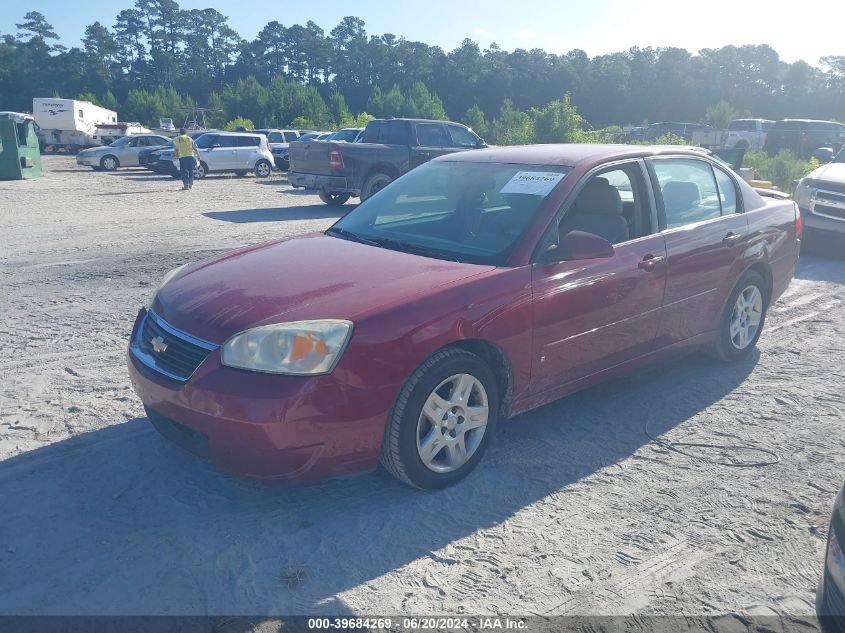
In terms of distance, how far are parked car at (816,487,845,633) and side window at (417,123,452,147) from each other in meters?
14.3

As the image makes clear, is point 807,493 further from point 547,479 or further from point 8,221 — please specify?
point 8,221

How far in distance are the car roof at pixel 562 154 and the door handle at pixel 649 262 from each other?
0.67 meters

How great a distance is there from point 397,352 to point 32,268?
7.04 metres

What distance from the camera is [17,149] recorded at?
70.9 ft

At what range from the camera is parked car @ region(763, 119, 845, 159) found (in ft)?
98.6

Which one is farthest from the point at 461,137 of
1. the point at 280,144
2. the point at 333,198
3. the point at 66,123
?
the point at 66,123

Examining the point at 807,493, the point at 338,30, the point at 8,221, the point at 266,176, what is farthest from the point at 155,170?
the point at 338,30

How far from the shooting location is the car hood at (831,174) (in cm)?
1071

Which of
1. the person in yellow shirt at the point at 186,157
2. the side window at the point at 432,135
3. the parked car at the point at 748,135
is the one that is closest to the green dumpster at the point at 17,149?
the person in yellow shirt at the point at 186,157

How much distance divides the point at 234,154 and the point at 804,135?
2207 centimetres

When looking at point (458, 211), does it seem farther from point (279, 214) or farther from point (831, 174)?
point (279, 214)

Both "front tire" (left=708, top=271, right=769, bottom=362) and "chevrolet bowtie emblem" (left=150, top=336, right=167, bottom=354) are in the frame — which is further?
"front tire" (left=708, top=271, right=769, bottom=362)

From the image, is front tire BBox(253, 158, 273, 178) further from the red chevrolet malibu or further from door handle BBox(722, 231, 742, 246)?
door handle BBox(722, 231, 742, 246)

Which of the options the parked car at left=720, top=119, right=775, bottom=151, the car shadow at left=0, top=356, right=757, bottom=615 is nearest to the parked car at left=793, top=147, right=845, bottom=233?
the car shadow at left=0, top=356, right=757, bottom=615
